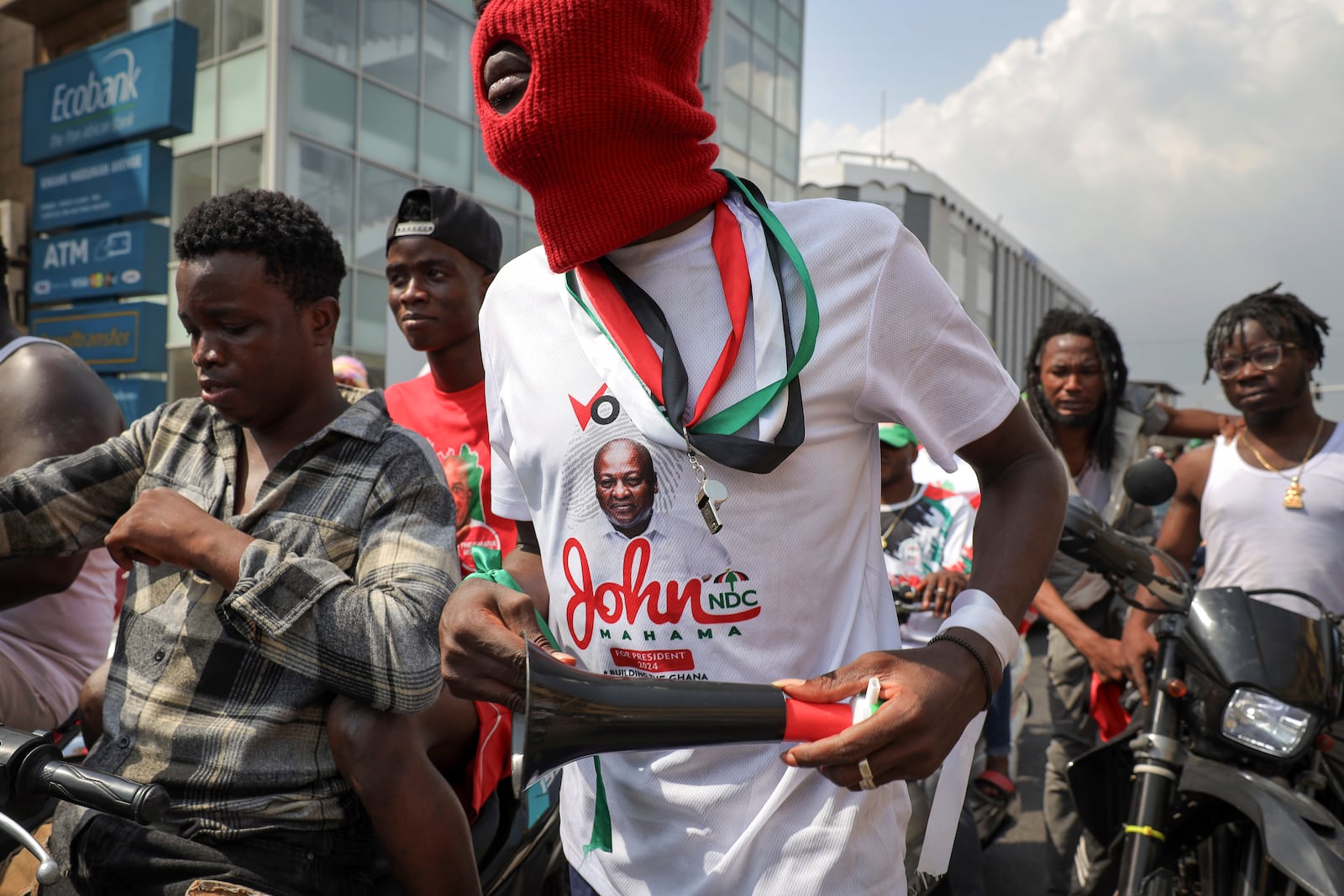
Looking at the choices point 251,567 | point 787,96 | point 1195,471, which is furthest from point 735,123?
point 251,567

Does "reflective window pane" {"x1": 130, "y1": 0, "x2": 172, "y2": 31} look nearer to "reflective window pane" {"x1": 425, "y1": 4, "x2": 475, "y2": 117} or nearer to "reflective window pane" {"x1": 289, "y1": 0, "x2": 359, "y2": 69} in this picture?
"reflective window pane" {"x1": 289, "y1": 0, "x2": 359, "y2": 69}

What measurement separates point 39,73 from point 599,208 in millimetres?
14056

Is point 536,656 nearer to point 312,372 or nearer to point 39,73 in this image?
point 312,372

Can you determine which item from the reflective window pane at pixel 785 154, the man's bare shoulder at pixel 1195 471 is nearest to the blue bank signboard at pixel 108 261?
the man's bare shoulder at pixel 1195 471

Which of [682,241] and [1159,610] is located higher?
[682,241]

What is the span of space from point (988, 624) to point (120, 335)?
12474mm

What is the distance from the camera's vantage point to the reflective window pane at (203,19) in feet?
43.3

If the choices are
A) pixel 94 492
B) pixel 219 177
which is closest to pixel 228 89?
pixel 219 177

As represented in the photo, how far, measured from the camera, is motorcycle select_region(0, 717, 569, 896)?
136cm

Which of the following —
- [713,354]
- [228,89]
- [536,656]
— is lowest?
[536,656]

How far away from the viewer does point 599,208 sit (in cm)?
150

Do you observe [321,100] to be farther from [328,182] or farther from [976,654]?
[976,654]

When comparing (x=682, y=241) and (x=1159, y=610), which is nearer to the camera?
(x=682, y=241)

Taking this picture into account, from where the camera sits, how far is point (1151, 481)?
270cm
